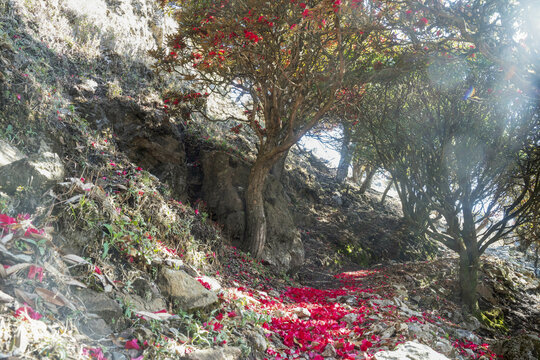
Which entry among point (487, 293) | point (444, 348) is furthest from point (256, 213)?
point (487, 293)

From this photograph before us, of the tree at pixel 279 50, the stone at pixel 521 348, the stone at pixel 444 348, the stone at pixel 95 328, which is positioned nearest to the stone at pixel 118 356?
the stone at pixel 95 328

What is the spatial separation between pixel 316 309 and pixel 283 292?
4.03 feet

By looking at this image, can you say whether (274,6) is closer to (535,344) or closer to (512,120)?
(512,120)

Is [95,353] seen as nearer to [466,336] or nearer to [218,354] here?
[218,354]

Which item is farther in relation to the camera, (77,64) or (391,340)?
(77,64)

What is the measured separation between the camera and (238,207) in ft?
26.7

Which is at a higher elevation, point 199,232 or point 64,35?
point 64,35

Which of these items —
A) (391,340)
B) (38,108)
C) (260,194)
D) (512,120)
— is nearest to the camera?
(391,340)

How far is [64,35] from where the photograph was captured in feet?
25.2

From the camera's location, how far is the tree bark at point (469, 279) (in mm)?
8117

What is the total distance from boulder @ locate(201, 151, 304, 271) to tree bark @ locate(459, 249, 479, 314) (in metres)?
4.19

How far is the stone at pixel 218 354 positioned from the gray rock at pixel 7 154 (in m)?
2.63

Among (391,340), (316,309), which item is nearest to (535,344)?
(391,340)

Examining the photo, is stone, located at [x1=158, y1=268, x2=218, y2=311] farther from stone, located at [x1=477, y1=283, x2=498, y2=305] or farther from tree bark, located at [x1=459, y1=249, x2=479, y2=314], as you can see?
stone, located at [x1=477, y1=283, x2=498, y2=305]
